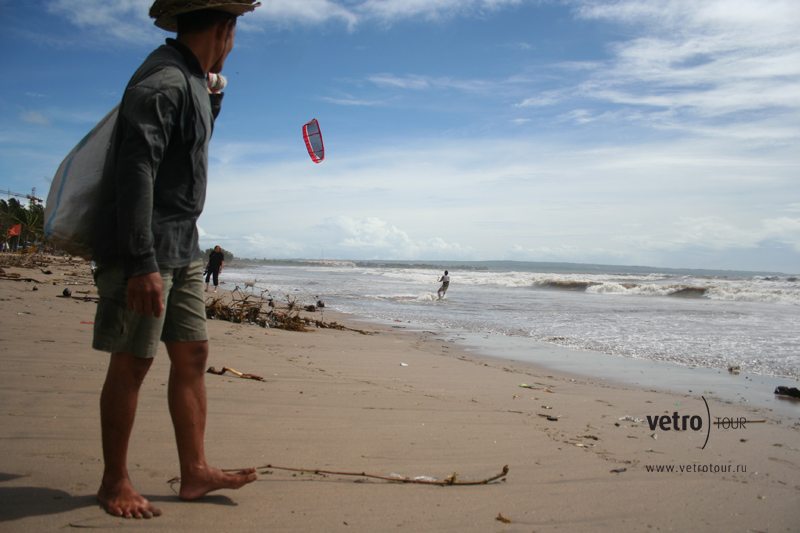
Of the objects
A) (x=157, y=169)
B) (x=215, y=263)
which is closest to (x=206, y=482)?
(x=157, y=169)

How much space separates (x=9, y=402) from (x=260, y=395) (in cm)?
146

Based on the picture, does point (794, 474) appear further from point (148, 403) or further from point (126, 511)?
point (148, 403)

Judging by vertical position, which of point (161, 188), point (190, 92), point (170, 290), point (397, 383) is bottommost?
point (397, 383)

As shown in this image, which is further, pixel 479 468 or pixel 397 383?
pixel 397 383

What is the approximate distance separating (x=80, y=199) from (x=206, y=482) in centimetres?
116

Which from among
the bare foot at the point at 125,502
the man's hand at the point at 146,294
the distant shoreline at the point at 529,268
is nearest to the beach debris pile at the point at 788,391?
the bare foot at the point at 125,502

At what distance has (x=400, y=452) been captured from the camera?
263 centimetres

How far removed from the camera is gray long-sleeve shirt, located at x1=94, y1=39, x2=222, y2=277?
1585 millimetres

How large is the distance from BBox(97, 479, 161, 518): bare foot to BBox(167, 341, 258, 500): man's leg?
0.15 m

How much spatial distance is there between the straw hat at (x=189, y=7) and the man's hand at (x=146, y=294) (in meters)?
1.05

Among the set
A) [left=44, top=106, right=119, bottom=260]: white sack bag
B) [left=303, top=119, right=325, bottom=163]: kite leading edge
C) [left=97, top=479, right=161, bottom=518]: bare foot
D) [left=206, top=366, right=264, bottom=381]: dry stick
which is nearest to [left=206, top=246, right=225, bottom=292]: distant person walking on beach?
[left=303, top=119, right=325, bottom=163]: kite leading edge

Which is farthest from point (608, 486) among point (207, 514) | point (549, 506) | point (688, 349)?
point (688, 349)

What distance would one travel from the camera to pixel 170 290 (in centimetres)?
183

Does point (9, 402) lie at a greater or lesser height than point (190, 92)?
lesser
